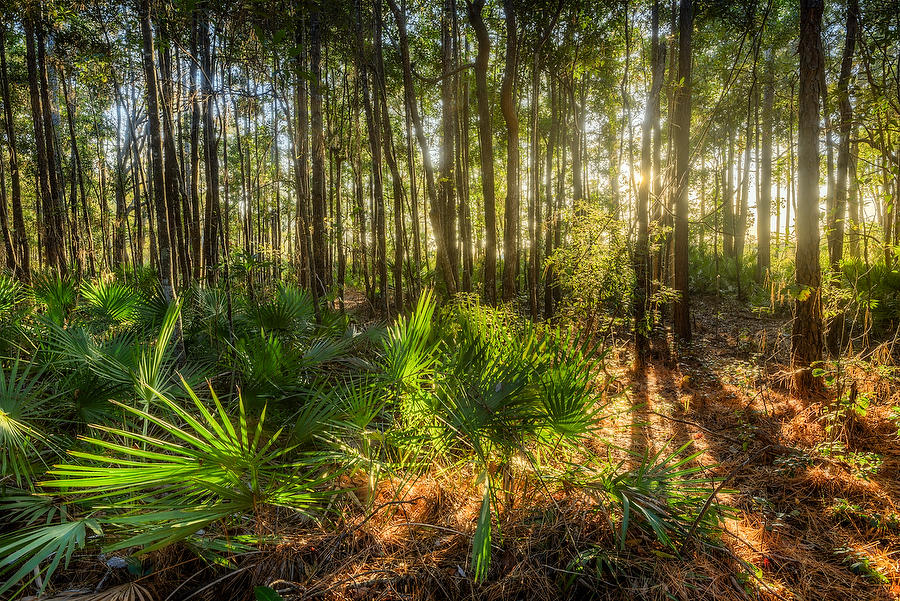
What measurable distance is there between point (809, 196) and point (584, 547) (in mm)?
4218

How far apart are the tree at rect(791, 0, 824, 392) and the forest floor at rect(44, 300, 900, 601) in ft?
2.48

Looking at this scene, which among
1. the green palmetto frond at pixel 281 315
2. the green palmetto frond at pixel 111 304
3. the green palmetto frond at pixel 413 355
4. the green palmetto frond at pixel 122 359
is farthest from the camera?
the green palmetto frond at pixel 111 304

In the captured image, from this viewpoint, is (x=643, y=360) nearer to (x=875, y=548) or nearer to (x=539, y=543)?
(x=875, y=548)

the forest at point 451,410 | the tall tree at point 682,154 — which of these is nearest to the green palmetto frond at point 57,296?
the forest at point 451,410

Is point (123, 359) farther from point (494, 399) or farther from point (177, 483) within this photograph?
point (494, 399)

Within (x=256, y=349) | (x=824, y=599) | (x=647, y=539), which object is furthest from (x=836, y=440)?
(x=256, y=349)

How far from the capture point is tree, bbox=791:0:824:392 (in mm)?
3926

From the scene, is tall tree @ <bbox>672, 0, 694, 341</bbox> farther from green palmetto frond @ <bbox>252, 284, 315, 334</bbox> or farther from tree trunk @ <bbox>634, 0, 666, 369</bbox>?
green palmetto frond @ <bbox>252, 284, 315, 334</bbox>

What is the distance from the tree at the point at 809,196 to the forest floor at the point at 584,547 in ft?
2.48

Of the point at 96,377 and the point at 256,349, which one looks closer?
the point at 96,377

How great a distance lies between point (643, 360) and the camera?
6.50 meters

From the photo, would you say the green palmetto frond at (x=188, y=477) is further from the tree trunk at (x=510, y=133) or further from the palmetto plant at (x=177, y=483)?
the tree trunk at (x=510, y=133)

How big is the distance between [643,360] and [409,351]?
5.10 metres

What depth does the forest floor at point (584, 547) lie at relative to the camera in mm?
1864
